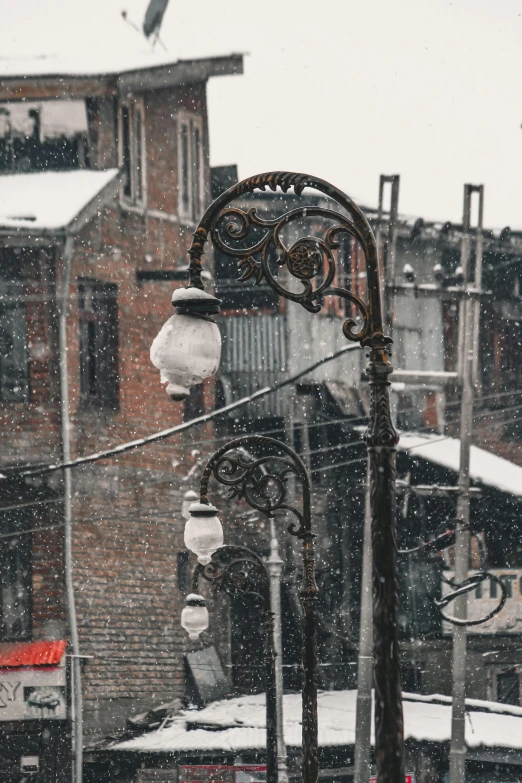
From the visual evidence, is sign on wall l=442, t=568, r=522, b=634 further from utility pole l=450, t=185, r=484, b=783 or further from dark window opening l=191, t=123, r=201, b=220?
dark window opening l=191, t=123, r=201, b=220

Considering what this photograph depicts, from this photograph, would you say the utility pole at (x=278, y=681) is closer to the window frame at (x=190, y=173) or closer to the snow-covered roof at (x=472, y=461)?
the snow-covered roof at (x=472, y=461)

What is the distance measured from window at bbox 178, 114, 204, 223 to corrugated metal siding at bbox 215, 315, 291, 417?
8.64 ft

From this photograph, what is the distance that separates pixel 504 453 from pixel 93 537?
12411 mm

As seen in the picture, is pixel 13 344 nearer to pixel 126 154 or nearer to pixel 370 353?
pixel 126 154

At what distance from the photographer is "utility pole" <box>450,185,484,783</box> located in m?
19.5

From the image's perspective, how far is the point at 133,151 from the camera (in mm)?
26703

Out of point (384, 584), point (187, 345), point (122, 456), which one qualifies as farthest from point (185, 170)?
point (384, 584)

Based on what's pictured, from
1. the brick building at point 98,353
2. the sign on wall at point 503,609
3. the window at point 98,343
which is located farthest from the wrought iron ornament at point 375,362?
the sign on wall at point 503,609

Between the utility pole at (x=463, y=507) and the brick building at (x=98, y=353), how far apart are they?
6.90 meters

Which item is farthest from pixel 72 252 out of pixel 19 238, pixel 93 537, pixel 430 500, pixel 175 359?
pixel 175 359

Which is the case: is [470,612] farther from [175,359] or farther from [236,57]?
[175,359]

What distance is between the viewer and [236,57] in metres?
27.2

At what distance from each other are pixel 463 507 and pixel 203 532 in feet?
33.2

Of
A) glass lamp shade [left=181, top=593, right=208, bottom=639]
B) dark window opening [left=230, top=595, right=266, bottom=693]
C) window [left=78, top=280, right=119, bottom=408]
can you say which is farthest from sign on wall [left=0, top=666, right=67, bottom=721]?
glass lamp shade [left=181, top=593, right=208, bottom=639]
